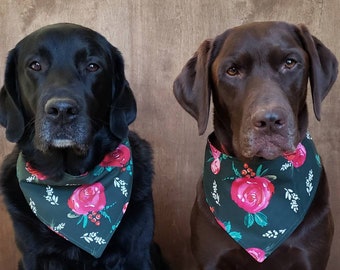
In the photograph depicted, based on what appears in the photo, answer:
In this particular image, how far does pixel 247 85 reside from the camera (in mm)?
1727

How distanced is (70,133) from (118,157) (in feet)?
0.84

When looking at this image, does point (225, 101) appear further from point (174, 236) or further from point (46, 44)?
point (174, 236)

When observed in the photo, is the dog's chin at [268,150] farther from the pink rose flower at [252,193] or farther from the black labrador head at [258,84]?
the pink rose flower at [252,193]

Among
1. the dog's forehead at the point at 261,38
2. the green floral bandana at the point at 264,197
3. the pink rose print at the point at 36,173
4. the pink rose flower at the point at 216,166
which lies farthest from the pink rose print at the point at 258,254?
the pink rose print at the point at 36,173

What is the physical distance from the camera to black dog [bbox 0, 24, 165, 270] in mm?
1813

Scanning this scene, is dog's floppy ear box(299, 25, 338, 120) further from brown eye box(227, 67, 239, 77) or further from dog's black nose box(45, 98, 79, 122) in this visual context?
dog's black nose box(45, 98, 79, 122)

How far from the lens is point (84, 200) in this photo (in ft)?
6.32

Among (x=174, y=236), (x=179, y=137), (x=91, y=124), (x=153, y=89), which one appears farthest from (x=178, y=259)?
(x=91, y=124)

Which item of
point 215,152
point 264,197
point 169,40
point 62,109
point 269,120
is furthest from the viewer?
point 169,40

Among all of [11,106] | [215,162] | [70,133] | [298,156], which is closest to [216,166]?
[215,162]

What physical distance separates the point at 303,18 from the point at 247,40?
0.83 metres

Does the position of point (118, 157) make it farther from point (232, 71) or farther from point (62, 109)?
point (232, 71)

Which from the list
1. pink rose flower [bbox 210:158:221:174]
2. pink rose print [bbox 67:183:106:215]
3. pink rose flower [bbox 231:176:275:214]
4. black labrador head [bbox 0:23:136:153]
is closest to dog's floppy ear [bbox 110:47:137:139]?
black labrador head [bbox 0:23:136:153]

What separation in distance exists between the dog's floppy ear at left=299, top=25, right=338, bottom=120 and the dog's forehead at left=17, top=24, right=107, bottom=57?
695 millimetres
